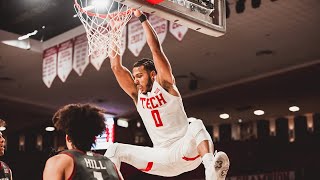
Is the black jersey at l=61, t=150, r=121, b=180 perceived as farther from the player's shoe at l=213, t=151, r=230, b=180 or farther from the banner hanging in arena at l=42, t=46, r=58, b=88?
the banner hanging in arena at l=42, t=46, r=58, b=88

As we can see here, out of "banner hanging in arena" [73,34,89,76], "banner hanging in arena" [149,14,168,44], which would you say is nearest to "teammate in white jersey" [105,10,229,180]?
"banner hanging in arena" [149,14,168,44]

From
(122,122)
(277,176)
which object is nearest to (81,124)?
(277,176)

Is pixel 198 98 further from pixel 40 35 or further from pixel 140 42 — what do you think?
pixel 140 42

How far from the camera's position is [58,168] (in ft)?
9.75

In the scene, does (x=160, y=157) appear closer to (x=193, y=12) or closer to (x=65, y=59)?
(x=193, y=12)

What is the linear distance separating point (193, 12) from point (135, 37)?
3677 mm

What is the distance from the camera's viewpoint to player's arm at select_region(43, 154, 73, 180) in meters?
2.97

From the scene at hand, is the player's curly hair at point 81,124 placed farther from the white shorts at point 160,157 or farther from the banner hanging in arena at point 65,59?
the banner hanging in arena at point 65,59

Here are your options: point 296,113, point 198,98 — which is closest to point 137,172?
point 198,98

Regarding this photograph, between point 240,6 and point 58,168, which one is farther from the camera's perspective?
point 240,6

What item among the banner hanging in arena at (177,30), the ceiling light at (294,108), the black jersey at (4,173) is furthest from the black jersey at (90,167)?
the ceiling light at (294,108)

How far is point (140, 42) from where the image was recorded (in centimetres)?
831

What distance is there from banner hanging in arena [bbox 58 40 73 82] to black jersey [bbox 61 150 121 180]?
6.63 meters

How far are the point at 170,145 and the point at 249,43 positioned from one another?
631cm
